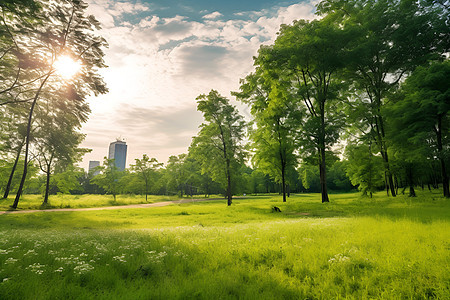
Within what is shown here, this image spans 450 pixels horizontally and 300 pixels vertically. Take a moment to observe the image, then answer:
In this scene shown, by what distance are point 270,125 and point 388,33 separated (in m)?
16.5

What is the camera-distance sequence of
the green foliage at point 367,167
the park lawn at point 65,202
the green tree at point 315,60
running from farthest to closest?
the green foliage at point 367,167
the park lawn at point 65,202
the green tree at point 315,60

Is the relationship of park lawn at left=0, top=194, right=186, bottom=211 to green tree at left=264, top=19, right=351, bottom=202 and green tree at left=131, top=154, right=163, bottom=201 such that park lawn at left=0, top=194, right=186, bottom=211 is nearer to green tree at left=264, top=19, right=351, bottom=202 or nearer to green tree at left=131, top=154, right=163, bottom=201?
green tree at left=131, top=154, right=163, bottom=201

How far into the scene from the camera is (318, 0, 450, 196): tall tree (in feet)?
72.6

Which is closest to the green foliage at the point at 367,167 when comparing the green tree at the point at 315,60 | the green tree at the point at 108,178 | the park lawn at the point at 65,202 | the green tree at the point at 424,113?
the green tree at the point at 424,113

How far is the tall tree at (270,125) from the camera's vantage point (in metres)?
27.2

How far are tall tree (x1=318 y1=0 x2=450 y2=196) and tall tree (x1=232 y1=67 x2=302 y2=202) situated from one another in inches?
328

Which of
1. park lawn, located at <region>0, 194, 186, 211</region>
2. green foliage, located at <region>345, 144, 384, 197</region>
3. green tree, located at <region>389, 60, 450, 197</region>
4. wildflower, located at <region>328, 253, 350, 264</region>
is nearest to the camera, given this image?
wildflower, located at <region>328, 253, 350, 264</region>

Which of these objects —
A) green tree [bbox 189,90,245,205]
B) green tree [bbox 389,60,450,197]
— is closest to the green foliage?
green tree [bbox 389,60,450,197]

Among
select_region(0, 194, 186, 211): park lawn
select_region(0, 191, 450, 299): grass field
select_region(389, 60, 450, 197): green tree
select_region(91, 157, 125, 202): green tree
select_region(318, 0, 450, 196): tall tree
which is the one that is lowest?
select_region(0, 194, 186, 211): park lawn

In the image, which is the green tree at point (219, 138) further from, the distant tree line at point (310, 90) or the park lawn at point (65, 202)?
the park lawn at point (65, 202)

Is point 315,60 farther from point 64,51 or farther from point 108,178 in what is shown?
point 108,178

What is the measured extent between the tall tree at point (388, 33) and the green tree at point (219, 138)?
15.8 meters

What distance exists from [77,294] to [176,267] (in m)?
2.01

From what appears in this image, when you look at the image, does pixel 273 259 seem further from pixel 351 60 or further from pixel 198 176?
pixel 198 176
